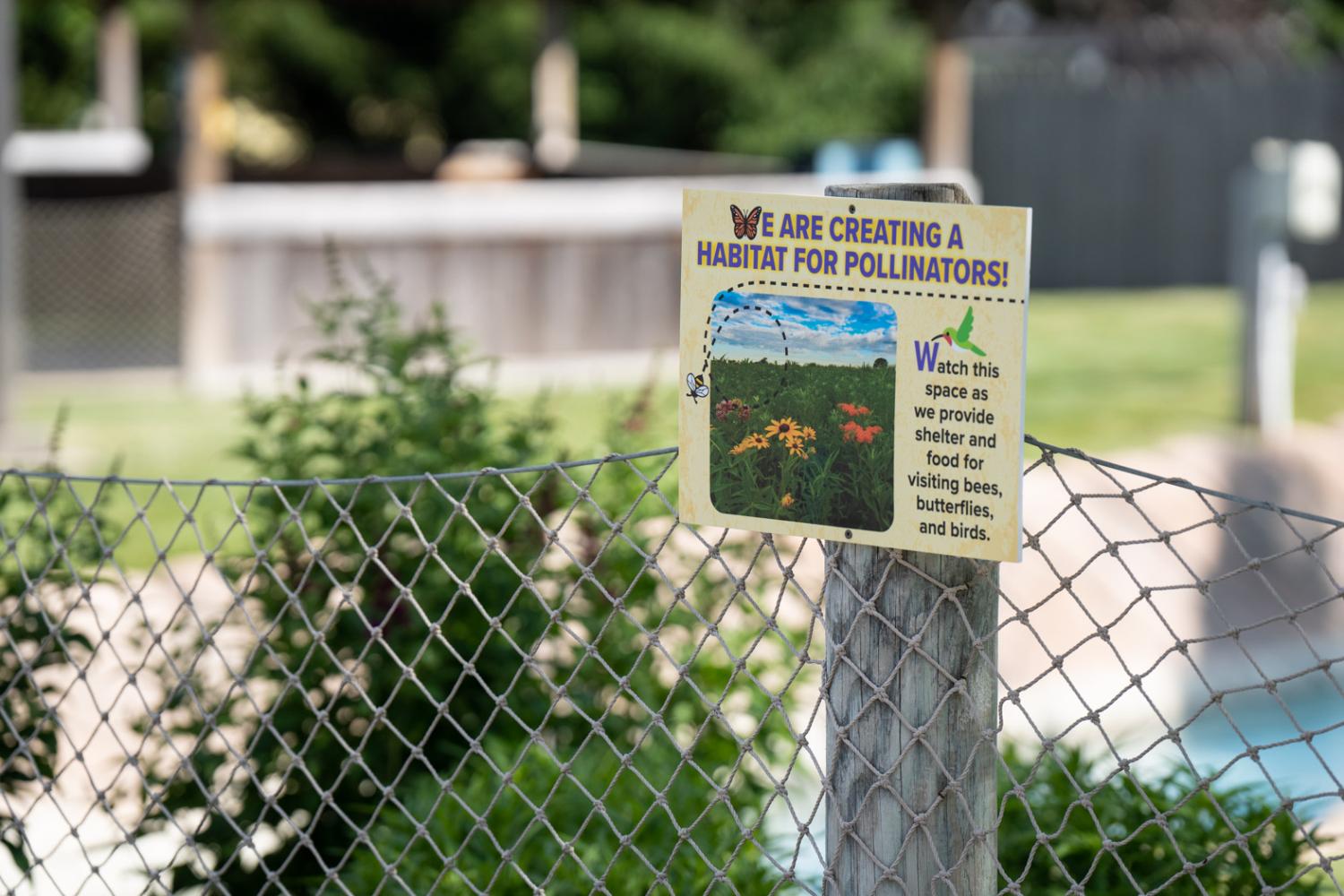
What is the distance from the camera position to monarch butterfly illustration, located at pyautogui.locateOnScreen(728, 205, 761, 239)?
79.5 inches

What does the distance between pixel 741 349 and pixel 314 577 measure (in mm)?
1542

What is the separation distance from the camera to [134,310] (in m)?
9.85

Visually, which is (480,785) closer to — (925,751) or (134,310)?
(925,751)

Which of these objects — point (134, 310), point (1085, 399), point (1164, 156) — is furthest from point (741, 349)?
point (1164, 156)

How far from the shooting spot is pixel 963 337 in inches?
74.8

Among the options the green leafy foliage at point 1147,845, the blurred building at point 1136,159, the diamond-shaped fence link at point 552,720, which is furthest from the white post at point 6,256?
the blurred building at point 1136,159

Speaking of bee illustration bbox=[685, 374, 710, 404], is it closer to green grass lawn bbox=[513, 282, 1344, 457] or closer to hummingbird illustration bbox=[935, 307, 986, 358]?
hummingbird illustration bbox=[935, 307, 986, 358]

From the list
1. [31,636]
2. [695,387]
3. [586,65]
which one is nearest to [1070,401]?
[31,636]

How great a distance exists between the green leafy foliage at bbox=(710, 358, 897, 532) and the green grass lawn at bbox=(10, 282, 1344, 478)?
10.8 feet

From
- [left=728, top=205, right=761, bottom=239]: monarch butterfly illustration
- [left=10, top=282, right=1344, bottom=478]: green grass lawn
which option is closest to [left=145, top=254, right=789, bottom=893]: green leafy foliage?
[left=728, top=205, right=761, bottom=239]: monarch butterfly illustration

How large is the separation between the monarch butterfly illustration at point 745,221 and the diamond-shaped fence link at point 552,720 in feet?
1.16

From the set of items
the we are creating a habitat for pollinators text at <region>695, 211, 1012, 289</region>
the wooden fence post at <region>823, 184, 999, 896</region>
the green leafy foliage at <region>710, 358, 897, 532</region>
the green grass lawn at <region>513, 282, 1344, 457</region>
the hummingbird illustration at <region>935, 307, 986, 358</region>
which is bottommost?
the green grass lawn at <region>513, 282, 1344, 457</region>

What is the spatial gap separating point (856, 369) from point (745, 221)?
0.73ft

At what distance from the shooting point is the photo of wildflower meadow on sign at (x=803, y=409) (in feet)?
6.46
